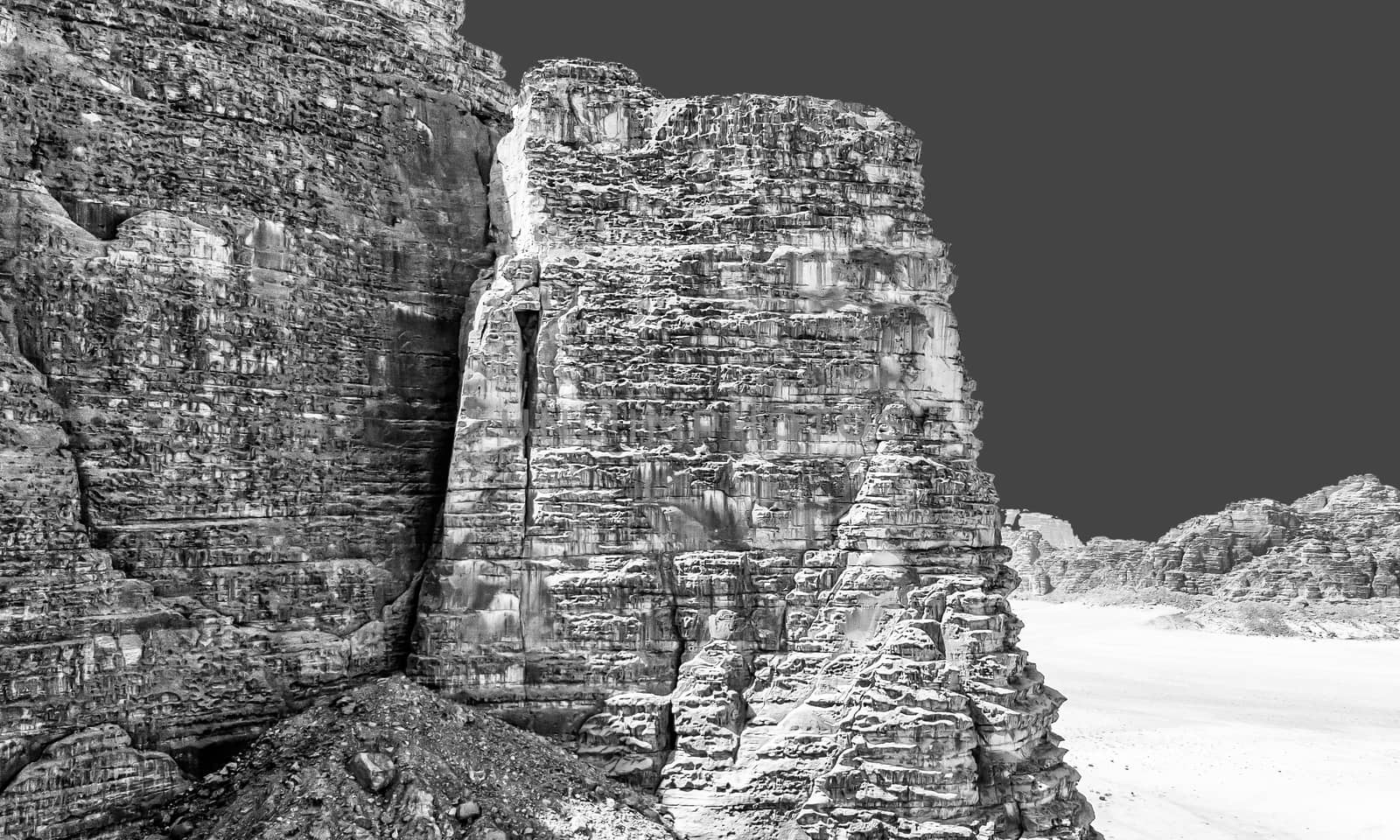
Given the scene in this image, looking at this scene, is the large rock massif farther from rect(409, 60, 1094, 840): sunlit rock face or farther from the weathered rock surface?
the weathered rock surface

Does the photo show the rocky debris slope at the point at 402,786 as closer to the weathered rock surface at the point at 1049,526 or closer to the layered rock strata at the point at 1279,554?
the layered rock strata at the point at 1279,554

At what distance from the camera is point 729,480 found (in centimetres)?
1648

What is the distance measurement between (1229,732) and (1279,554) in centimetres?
2162

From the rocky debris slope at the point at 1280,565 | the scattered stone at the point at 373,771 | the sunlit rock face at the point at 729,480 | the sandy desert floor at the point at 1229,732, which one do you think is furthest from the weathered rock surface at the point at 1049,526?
the scattered stone at the point at 373,771

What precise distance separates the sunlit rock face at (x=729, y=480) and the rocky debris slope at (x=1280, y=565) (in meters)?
35.2

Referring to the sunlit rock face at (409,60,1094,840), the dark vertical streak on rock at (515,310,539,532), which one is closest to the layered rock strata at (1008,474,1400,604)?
the sunlit rock face at (409,60,1094,840)

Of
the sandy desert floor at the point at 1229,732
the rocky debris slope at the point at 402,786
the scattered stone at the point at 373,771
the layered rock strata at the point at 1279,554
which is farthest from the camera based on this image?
the layered rock strata at the point at 1279,554

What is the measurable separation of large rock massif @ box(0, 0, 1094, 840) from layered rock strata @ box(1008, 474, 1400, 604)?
36732 mm

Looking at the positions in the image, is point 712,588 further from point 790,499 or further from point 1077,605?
point 1077,605

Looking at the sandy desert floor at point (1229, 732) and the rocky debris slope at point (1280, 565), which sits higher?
the rocky debris slope at point (1280, 565)

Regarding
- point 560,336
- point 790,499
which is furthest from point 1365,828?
point 560,336

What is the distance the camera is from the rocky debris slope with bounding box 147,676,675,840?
1332 centimetres

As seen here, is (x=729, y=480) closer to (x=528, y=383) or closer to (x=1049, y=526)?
(x=528, y=383)

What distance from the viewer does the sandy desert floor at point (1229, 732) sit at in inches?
928
